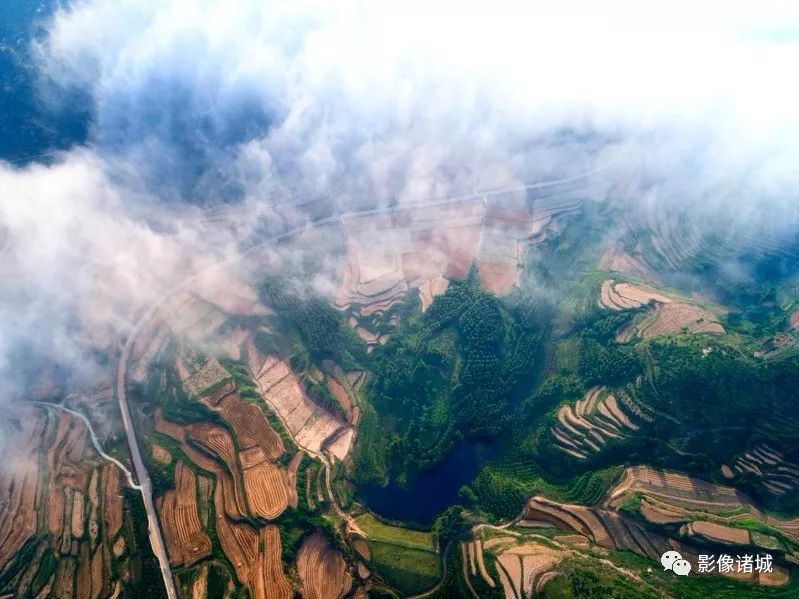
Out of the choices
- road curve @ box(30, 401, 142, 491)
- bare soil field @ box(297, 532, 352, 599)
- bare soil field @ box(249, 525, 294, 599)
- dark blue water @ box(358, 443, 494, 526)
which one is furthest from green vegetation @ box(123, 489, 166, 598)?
dark blue water @ box(358, 443, 494, 526)

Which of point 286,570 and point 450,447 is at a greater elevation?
point 450,447

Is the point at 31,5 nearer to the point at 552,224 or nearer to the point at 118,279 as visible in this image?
the point at 118,279

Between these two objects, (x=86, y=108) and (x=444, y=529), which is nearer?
(x=444, y=529)

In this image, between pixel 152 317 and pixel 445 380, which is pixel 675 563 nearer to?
pixel 445 380

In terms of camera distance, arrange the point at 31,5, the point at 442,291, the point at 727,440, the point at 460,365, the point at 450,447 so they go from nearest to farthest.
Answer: the point at 727,440 → the point at 450,447 → the point at 460,365 → the point at 442,291 → the point at 31,5

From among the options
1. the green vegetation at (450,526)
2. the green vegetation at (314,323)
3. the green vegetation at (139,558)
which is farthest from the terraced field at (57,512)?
the green vegetation at (450,526)

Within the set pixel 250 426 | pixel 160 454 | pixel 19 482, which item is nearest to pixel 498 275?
pixel 250 426

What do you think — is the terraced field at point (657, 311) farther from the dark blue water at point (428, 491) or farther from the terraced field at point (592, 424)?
the dark blue water at point (428, 491)

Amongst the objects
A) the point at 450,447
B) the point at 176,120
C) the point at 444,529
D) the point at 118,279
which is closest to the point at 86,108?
the point at 176,120
